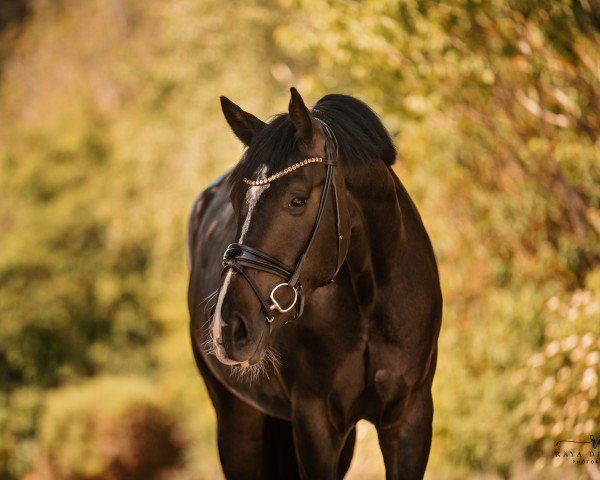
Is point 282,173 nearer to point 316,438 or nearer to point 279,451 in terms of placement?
point 316,438

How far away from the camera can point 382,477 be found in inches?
425

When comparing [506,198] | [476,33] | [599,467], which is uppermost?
[476,33]

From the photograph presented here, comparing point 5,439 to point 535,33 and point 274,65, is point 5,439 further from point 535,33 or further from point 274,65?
point 535,33

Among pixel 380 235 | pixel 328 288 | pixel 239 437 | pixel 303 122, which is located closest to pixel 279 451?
pixel 239 437

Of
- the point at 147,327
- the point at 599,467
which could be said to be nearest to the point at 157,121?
the point at 147,327

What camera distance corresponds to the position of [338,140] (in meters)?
3.26

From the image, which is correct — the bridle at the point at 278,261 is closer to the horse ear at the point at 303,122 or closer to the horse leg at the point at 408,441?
the horse ear at the point at 303,122

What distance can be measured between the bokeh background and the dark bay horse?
3.25 meters

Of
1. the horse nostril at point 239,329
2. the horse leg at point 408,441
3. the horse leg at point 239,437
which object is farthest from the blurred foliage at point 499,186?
the horse nostril at point 239,329

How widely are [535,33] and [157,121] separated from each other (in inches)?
535

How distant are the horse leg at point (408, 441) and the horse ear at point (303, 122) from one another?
1.18 meters

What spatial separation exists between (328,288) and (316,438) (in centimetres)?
59

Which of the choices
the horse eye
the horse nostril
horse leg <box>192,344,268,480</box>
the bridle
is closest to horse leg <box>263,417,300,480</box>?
horse leg <box>192,344,268,480</box>

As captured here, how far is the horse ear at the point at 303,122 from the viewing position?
3022mm
